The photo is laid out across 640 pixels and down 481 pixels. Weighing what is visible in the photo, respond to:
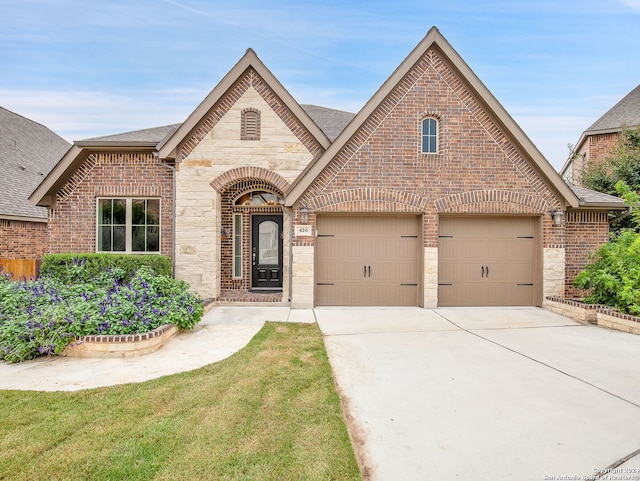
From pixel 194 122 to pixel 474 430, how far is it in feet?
30.6

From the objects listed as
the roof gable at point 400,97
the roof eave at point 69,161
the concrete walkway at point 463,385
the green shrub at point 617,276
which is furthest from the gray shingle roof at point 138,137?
the green shrub at point 617,276

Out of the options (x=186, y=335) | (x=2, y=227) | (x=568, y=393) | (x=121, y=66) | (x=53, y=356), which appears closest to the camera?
(x=568, y=393)

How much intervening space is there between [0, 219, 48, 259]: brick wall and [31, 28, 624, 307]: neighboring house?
4579 millimetres

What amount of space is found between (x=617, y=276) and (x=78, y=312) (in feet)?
37.5

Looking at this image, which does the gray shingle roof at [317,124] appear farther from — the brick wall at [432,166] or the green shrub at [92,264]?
the green shrub at [92,264]

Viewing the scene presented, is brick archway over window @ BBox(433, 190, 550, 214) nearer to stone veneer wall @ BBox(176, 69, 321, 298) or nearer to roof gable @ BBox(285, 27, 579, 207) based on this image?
roof gable @ BBox(285, 27, 579, 207)

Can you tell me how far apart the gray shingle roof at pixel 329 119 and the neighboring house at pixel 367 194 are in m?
2.37

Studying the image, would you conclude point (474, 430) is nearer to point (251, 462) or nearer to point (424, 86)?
point (251, 462)

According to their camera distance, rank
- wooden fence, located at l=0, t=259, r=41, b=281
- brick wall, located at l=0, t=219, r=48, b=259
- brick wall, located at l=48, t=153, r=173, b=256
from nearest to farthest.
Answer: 1. brick wall, located at l=48, t=153, r=173, b=256
2. wooden fence, located at l=0, t=259, r=41, b=281
3. brick wall, located at l=0, t=219, r=48, b=259

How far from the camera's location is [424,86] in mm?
9242

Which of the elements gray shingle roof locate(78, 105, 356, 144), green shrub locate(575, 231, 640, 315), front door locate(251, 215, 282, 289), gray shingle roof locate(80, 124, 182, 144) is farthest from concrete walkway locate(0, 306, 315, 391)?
green shrub locate(575, 231, 640, 315)

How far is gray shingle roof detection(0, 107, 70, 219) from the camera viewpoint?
13.6 m

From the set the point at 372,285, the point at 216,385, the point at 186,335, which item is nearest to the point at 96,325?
the point at 186,335

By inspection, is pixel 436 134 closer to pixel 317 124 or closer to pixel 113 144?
pixel 317 124
